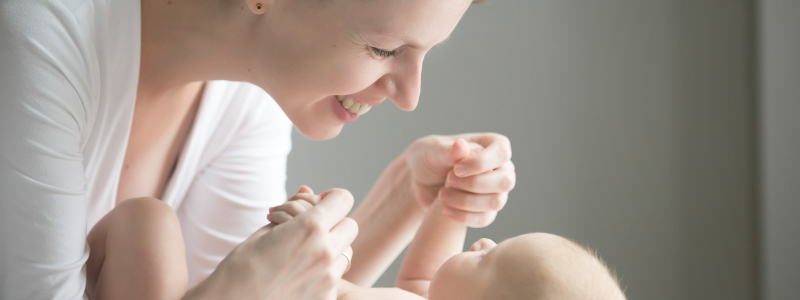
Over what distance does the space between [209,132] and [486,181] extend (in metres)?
0.67

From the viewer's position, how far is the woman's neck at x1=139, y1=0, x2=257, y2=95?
1.05 meters

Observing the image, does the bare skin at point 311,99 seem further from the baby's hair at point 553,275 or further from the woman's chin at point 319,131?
the baby's hair at point 553,275

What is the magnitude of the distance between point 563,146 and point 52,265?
1.70 m

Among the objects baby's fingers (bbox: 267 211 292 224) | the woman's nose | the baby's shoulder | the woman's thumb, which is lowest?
the baby's shoulder

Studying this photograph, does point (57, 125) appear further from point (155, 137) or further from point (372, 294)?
point (372, 294)

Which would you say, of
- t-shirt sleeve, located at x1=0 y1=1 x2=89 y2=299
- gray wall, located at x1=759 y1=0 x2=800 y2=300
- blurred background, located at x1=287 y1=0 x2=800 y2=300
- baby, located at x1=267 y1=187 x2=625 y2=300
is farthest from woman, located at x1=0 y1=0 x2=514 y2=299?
gray wall, located at x1=759 y1=0 x2=800 y2=300

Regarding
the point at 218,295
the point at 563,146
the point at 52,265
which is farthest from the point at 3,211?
the point at 563,146

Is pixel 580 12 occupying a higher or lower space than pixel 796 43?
higher

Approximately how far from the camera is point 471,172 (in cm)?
114

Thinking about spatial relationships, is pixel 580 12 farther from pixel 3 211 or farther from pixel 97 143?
pixel 3 211

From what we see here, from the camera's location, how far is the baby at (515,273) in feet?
3.11

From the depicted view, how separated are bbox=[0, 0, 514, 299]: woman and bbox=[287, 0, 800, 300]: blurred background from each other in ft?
2.66

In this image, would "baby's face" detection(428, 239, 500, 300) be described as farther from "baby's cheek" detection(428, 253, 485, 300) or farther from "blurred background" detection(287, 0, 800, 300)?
"blurred background" detection(287, 0, 800, 300)

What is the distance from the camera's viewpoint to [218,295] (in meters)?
0.82
